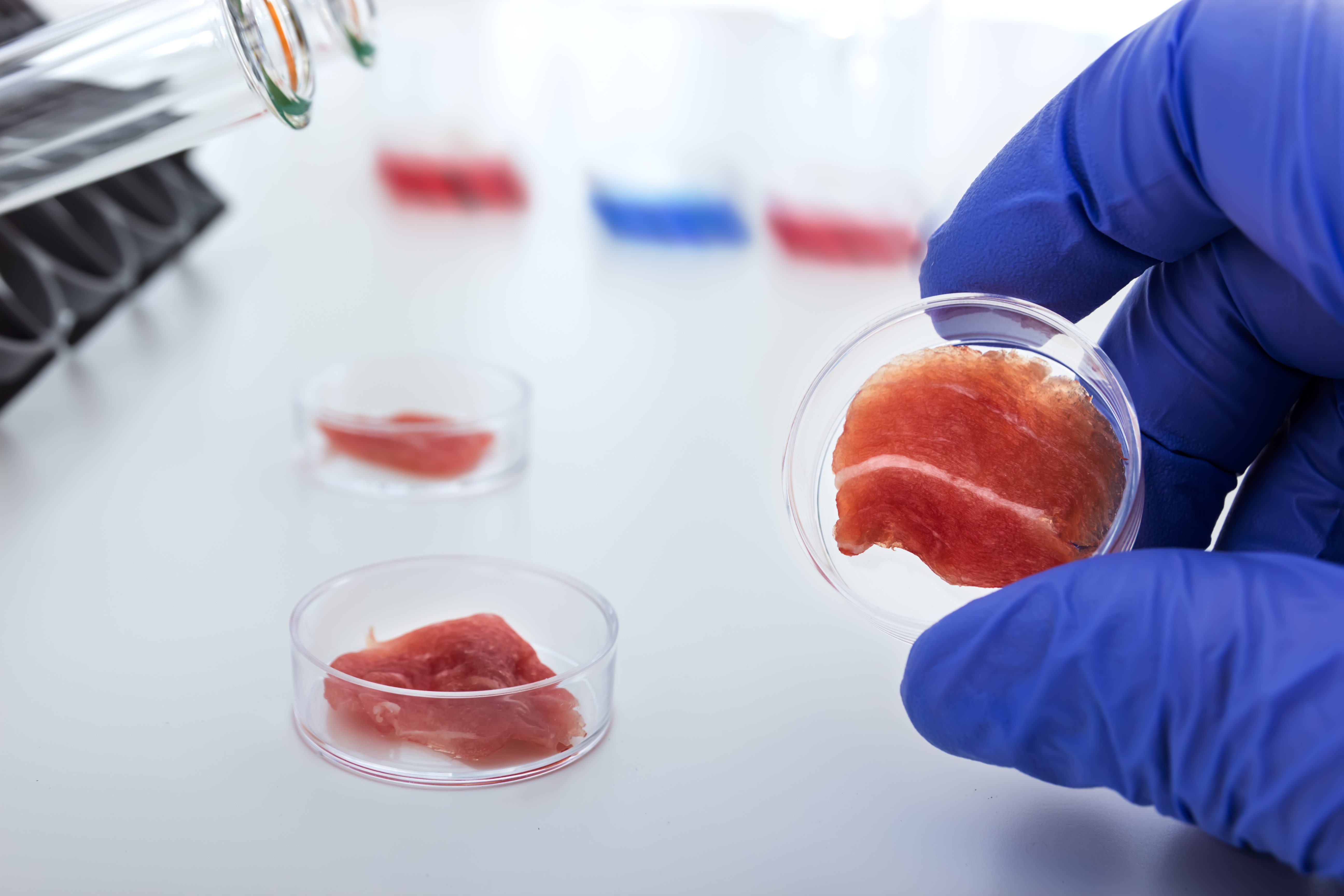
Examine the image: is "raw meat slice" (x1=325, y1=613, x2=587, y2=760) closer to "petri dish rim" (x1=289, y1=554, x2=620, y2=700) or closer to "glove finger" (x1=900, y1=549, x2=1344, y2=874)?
"petri dish rim" (x1=289, y1=554, x2=620, y2=700)

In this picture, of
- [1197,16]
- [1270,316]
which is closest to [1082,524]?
[1270,316]

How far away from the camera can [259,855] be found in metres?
0.77

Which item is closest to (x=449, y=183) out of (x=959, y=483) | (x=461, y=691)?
(x=461, y=691)

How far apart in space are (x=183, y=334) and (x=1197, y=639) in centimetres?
165

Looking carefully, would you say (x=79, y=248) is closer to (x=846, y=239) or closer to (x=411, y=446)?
(x=411, y=446)

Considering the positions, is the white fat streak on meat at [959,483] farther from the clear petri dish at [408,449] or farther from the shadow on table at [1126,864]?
the clear petri dish at [408,449]

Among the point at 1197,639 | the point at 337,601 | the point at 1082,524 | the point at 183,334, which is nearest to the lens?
the point at 1197,639

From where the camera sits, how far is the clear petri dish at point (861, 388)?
0.84 metres

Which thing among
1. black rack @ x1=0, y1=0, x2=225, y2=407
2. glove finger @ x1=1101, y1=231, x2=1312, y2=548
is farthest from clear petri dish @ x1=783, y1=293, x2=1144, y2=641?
black rack @ x1=0, y1=0, x2=225, y2=407

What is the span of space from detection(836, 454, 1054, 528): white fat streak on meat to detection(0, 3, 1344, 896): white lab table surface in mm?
236

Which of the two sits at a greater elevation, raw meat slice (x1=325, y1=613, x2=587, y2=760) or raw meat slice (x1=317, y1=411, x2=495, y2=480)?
raw meat slice (x1=325, y1=613, x2=587, y2=760)

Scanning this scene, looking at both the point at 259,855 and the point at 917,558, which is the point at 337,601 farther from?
the point at 917,558

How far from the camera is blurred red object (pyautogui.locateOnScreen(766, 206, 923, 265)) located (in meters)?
2.69

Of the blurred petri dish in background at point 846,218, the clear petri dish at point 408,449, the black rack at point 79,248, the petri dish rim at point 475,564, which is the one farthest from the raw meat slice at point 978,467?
the blurred petri dish in background at point 846,218
